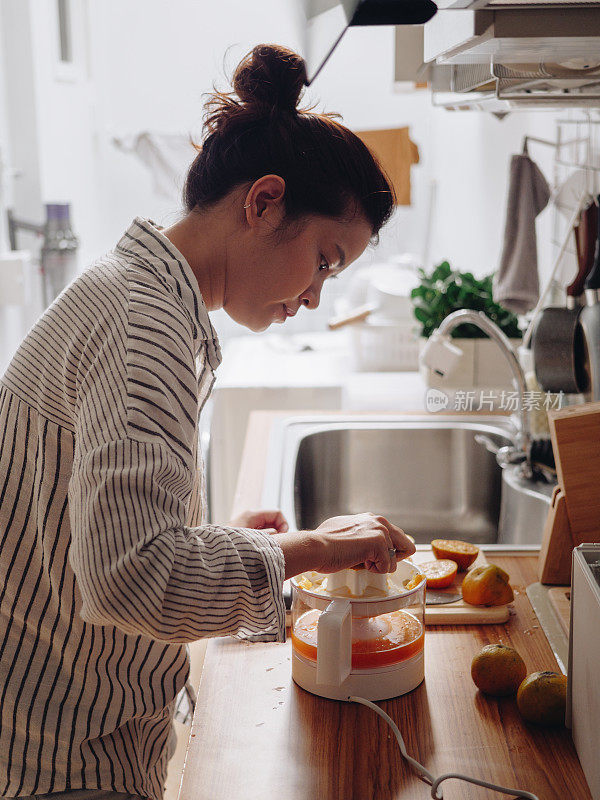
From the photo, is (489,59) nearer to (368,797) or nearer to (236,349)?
(368,797)

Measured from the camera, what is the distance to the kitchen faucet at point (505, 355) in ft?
5.37

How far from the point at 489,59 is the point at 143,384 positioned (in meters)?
0.60

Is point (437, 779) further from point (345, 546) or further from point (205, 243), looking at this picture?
point (205, 243)

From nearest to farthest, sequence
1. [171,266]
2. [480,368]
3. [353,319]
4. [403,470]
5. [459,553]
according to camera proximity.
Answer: [171,266]
[459,553]
[403,470]
[480,368]
[353,319]

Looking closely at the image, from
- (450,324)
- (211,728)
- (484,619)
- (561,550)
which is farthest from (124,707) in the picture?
(450,324)

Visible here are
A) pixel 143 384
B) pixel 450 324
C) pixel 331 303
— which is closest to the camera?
pixel 143 384

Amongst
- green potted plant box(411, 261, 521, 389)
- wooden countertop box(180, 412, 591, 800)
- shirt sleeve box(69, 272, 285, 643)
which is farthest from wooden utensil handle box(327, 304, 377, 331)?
shirt sleeve box(69, 272, 285, 643)

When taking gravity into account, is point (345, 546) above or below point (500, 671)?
above

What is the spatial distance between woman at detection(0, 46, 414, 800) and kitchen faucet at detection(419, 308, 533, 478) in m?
0.75

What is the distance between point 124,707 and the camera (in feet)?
2.69

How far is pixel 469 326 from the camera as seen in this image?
7.12ft

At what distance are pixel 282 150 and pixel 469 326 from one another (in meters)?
1.42

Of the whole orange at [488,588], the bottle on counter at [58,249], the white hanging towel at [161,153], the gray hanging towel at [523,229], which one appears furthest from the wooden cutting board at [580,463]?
the white hanging towel at [161,153]

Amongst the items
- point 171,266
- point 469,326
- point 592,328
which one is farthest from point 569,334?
point 171,266
